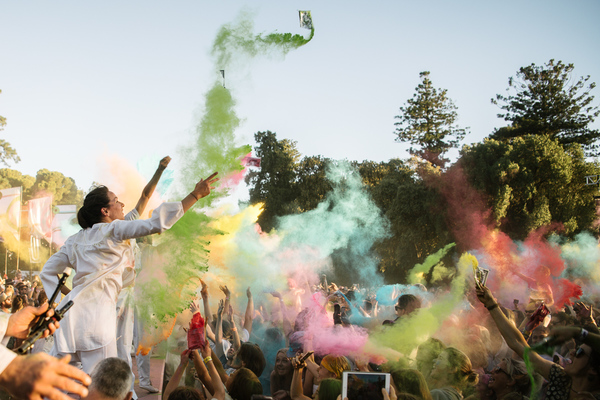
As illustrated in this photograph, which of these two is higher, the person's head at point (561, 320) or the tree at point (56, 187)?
the tree at point (56, 187)

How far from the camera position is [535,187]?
2266 cm

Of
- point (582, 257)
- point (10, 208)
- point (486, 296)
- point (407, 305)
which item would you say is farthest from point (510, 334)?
point (10, 208)

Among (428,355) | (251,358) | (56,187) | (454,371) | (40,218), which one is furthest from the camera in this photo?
(56,187)

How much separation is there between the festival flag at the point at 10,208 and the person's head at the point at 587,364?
2431cm

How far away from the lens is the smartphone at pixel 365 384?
3148 millimetres

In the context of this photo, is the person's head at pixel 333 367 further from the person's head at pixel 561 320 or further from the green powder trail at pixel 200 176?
the person's head at pixel 561 320

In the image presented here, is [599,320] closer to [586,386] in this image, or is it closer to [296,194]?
[586,386]

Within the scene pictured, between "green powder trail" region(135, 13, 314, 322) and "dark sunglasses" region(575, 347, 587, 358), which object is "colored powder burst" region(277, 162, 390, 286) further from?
"dark sunglasses" region(575, 347, 587, 358)

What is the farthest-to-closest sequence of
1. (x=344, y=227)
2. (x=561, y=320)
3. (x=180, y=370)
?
(x=344, y=227)
(x=561, y=320)
(x=180, y=370)

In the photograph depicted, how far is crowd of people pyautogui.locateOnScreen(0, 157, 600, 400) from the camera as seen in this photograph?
8.13 ft

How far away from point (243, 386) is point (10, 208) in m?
22.8

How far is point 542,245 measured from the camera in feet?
67.4

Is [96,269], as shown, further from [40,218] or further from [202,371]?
[40,218]

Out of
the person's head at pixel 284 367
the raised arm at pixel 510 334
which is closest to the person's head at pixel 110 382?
the person's head at pixel 284 367
